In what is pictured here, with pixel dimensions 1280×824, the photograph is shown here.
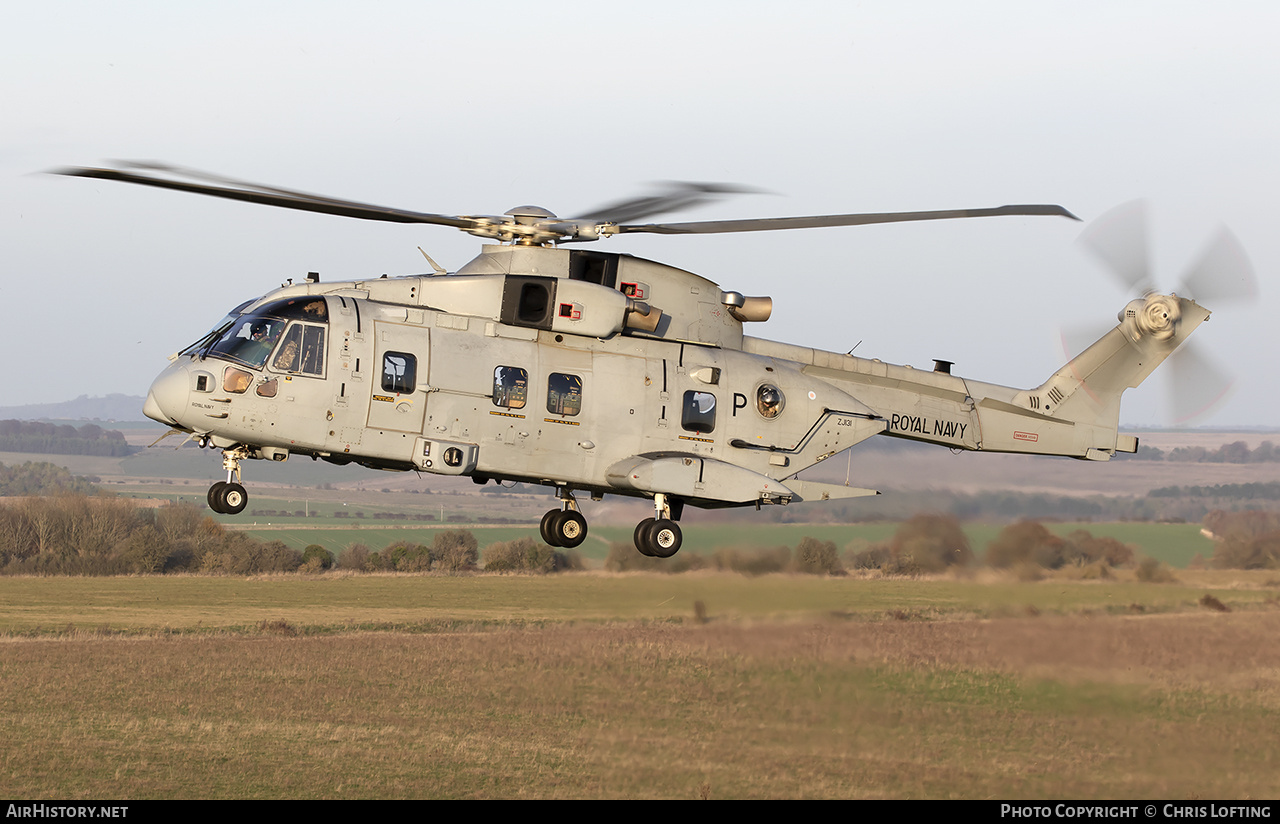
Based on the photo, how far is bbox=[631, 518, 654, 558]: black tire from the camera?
60.7ft

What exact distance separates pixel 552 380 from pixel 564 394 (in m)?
0.27

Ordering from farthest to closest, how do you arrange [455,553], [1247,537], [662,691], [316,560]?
1. [316,560]
2. [455,553]
3. [662,691]
4. [1247,537]

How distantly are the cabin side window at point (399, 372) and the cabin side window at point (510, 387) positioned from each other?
1.18 metres

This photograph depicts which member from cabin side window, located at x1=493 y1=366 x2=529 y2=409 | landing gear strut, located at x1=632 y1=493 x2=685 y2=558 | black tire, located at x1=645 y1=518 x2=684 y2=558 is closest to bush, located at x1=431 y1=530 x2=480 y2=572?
landing gear strut, located at x1=632 y1=493 x2=685 y2=558

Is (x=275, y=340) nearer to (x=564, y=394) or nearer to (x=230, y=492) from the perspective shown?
(x=230, y=492)

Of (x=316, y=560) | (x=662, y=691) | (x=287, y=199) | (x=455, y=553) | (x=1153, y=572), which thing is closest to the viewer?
(x=287, y=199)

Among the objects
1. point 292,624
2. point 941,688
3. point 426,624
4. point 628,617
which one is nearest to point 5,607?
point 292,624

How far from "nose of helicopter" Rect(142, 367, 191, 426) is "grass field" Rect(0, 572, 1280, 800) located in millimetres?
7916

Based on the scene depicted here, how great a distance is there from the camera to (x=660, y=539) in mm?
18500

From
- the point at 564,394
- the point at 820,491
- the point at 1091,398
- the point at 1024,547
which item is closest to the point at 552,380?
the point at 564,394

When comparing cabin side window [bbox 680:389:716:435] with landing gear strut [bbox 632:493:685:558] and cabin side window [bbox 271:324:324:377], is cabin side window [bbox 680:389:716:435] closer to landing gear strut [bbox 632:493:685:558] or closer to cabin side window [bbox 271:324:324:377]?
landing gear strut [bbox 632:493:685:558]

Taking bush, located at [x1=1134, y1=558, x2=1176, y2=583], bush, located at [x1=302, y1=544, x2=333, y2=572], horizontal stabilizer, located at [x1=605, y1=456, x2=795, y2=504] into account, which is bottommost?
bush, located at [x1=302, y1=544, x2=333, y2=572]

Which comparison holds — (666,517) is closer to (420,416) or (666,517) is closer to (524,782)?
(420,416)

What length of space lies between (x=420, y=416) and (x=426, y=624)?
213 feet
